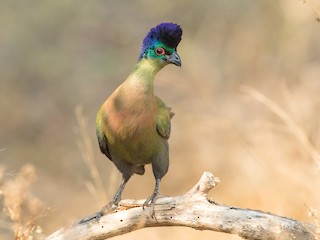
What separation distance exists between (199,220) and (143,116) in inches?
29.2

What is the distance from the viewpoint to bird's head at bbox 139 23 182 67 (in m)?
5.07

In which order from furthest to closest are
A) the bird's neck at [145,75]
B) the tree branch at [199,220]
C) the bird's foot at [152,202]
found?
the bird's neck at [145,75]
the bird's foot at [152,202]
the tree branch at [199,220]

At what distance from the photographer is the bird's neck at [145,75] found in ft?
16.4

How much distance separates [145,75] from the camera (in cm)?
506

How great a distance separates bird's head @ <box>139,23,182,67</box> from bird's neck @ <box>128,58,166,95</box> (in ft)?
0.10

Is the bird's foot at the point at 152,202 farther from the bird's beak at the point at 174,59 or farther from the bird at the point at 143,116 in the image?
the bird's beak at the point at 174,59

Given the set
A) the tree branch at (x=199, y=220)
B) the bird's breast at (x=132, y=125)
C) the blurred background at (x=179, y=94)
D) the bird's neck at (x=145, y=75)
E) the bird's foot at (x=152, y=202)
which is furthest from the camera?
the blurred background at (x=179, y=94)

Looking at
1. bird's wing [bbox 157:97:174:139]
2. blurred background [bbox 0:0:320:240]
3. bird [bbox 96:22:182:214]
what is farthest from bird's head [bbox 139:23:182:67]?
blurred background [bbox 0:0:320:240]

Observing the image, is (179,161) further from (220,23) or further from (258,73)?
(220,23)

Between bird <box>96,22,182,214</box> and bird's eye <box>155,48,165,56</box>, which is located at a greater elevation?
bird's eye <box>155,48,165,56</box>

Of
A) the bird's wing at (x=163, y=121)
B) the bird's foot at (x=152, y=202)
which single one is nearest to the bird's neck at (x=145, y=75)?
the bird's wing at (x=163, y=121)

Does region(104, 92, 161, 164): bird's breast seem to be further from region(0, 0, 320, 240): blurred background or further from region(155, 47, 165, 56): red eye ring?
region(0, 0, 320, 240): blurred background

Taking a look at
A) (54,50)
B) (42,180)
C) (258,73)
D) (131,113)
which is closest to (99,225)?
(131,113)

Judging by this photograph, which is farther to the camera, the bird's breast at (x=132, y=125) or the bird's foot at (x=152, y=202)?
the bird's breast at (x=132, y=125)
